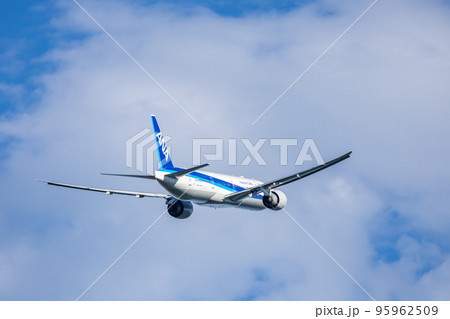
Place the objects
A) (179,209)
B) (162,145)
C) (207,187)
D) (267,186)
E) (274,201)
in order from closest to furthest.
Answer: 1. (207,187)
2. (162,145)
3. (267,186)
4. (179,209)
5. (274,201)

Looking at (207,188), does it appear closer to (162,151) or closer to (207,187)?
(207,187)

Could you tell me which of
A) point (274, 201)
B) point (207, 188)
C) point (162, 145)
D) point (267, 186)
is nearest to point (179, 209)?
point (207, 188)

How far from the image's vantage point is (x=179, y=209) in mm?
113500

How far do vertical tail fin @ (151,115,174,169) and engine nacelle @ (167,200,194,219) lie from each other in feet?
25.0

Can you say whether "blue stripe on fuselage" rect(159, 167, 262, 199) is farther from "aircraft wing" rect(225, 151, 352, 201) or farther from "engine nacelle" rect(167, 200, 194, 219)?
"engine nacelle" rect(167, 200, 194, 219)

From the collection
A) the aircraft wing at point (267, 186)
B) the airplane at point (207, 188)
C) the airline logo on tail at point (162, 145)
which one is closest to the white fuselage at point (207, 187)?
the airplane at point (207, 188)

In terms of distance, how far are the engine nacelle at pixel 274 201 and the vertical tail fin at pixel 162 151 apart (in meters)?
12.8

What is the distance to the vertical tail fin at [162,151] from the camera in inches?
→ 4178

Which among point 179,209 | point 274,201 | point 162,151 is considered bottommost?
point 179,209

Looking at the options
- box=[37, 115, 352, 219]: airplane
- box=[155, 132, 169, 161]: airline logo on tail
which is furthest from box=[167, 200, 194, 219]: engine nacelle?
box=[155, 132, 169, 161]: airline logo on tail

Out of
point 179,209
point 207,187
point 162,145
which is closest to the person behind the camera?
point 207,187

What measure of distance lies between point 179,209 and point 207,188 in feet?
23.4
